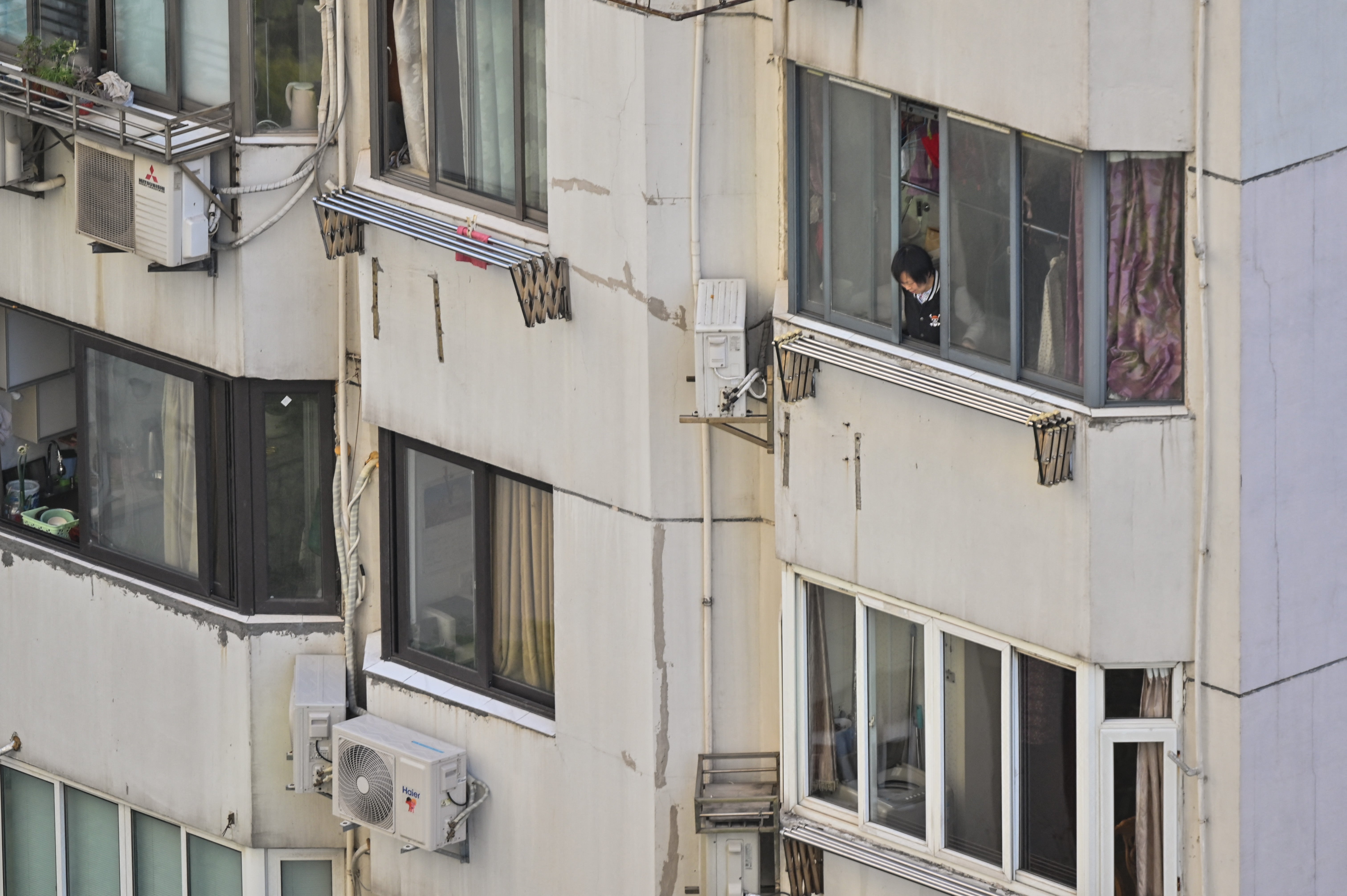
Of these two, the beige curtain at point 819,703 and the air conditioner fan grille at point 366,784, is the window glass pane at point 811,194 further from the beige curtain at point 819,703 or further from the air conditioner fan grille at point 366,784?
the air conditioner fan grille at point 366,784

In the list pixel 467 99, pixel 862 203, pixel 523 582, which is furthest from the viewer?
pixel 523 582

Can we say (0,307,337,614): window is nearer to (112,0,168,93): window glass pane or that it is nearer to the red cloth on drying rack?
(112,0,168,93): window glass pane

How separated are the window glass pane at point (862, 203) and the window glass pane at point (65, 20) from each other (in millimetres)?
6617

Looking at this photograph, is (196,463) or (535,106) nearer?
(535,106)

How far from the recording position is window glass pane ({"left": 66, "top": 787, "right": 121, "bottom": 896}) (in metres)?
20.4

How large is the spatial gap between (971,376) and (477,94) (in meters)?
4.49

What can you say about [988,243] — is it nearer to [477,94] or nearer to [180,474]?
[477,94]

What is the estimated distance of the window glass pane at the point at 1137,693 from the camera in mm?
13773

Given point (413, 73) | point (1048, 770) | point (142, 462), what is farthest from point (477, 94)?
point (1048, 770)

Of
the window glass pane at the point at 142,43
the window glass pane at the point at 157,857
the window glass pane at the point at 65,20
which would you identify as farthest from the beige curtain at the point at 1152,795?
the window glass pane at the point at 65,20

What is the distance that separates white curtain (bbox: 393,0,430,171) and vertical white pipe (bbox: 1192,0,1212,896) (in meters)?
5.95

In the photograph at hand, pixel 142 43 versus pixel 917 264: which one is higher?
pixel 142 43

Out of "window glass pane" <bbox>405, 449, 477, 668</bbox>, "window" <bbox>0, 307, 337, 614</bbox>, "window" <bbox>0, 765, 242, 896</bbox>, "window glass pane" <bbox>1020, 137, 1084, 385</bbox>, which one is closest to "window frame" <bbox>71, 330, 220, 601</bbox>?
"window" <bbox>0, 307, 337, 614</bbox>

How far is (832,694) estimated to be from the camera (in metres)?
15.7
